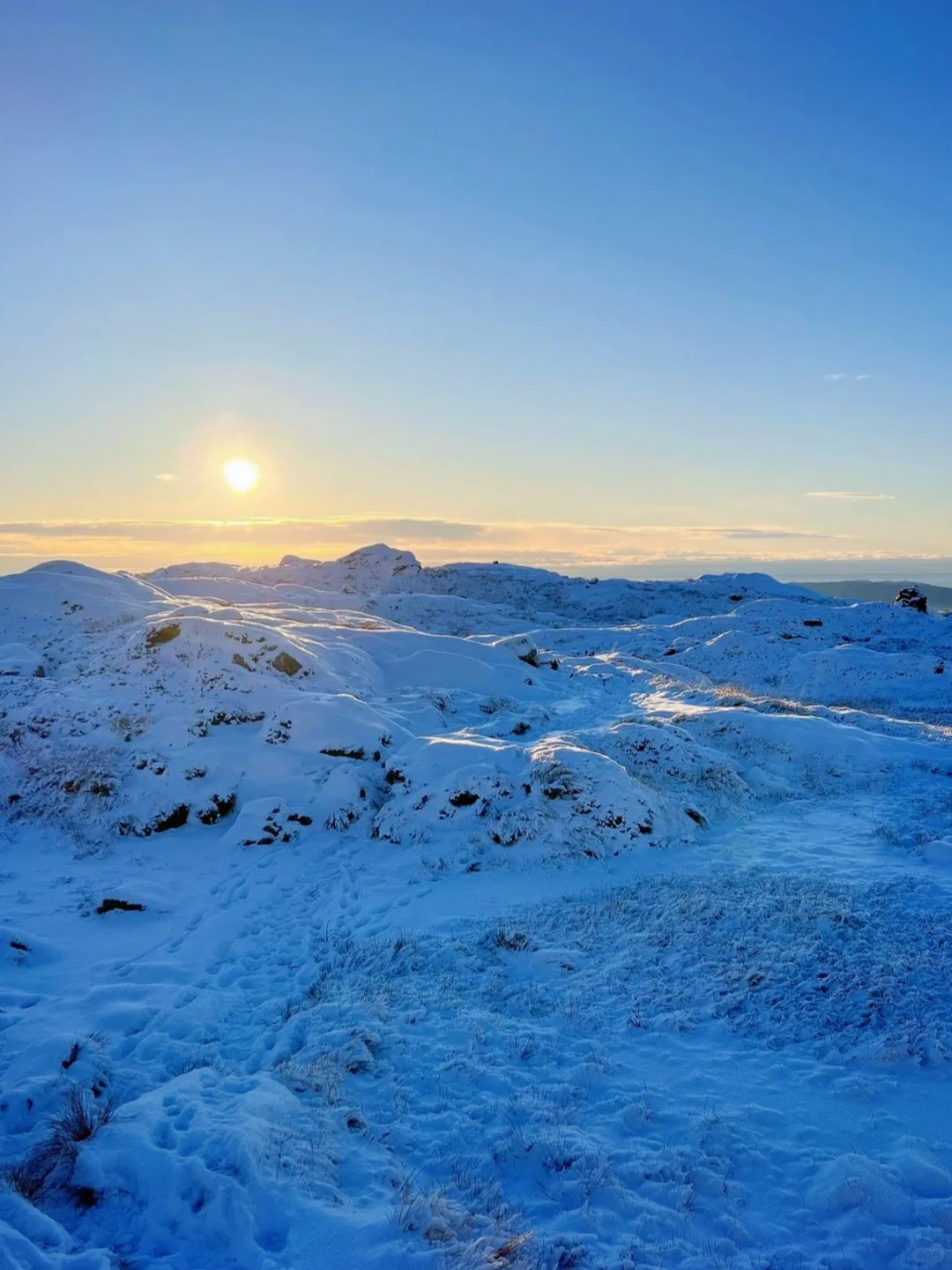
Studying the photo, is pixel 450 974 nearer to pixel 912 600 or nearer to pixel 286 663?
pixel 286 663

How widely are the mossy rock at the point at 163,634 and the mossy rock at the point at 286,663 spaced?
254 centimetres

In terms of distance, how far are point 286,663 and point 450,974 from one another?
12500 millimetres

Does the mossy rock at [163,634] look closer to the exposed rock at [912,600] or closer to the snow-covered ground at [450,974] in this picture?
the snow-covered ground at [450,974]

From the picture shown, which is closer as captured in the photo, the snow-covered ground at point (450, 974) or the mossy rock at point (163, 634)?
the snow-covered ground at point (450, 974)

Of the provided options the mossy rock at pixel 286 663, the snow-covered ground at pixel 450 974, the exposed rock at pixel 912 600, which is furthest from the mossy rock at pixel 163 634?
the exposed rock at pixel 912 600

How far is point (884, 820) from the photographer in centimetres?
1391

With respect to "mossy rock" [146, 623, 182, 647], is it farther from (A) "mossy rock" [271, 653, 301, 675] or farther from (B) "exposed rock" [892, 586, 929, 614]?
(B) "exposed rock" [892, 586, 929, 614]

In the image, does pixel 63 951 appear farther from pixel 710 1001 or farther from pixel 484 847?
pixel 710 1001

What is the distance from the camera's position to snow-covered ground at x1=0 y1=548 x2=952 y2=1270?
5.40 meters

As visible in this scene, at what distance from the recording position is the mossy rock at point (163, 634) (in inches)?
772

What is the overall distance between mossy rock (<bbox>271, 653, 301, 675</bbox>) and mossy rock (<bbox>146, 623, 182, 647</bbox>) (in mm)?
2543

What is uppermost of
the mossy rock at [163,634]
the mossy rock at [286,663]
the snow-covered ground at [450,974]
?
the mossy rock at [163,634]

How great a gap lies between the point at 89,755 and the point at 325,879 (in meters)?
6.51

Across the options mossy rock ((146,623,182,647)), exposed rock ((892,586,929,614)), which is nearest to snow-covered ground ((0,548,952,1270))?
mossy rock ((146,623,182,647))
